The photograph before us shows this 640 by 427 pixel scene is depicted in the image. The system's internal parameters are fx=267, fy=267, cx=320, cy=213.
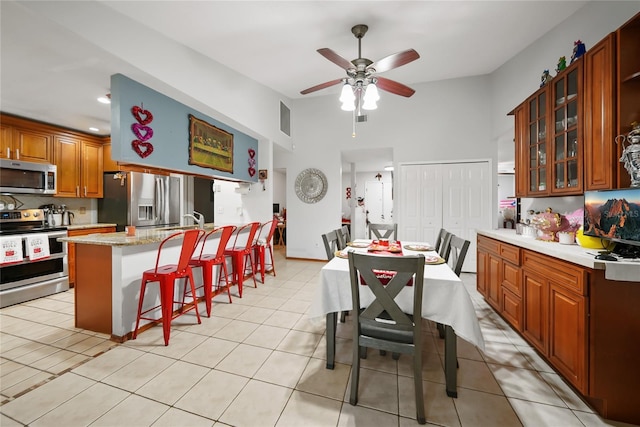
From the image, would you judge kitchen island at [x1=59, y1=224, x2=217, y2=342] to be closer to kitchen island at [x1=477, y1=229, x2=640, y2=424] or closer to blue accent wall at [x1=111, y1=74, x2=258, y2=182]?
blue accent wall at [x1=111, y1=74, x2=258, y2=182]

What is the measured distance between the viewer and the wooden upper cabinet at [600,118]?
1795 mm

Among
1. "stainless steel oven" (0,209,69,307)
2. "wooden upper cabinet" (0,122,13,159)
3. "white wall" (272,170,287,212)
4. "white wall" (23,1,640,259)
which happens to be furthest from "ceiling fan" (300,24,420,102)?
"white wall" (272,170,287,212)

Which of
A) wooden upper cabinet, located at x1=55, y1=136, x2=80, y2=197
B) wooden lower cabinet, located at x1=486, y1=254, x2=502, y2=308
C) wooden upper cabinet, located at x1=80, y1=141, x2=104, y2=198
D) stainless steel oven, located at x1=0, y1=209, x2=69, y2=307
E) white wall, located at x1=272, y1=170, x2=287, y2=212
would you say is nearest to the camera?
wooden lower cabinet, located at x1=486, y1=254, x2=502, y2=308

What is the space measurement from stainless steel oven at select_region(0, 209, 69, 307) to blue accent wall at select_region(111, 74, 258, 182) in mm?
1511

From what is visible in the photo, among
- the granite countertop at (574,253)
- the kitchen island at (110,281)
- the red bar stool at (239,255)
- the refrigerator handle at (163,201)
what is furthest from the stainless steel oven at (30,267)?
the granite countertop at (574,253)

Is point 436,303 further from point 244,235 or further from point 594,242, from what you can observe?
point 244,235

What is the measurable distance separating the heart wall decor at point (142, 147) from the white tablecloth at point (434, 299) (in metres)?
2.23

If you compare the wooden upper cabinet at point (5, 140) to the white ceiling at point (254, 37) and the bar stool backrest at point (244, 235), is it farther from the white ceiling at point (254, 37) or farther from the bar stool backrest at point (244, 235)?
the bar stool backrest at point (244, 235)

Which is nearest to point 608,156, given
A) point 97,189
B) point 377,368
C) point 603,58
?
point 603,58

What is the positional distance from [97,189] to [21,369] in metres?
3.27

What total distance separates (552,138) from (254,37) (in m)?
3.33

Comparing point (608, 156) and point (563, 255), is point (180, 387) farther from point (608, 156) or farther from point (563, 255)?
point (608, 156)

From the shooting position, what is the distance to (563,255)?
177 centimetres

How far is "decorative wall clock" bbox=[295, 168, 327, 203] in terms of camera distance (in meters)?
5.71
